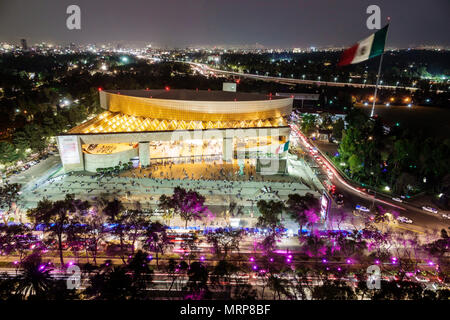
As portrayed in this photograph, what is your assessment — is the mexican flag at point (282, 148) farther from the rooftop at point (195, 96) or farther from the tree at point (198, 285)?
the tree at point (198, 285)

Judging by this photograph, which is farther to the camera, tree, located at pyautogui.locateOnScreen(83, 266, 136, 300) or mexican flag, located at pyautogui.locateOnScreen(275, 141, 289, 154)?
mexican flag, located at pyautogui.locateOnScreen(275, 141, 289, 154)

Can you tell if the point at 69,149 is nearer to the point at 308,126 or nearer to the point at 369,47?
the point at 369,47

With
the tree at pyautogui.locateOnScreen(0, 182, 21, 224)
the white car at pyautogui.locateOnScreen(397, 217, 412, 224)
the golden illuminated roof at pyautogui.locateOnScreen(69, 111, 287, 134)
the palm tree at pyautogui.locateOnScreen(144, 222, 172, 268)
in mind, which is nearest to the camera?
the palm tree at pyautogui.locateOnScreen(144, 222, 172, 268)

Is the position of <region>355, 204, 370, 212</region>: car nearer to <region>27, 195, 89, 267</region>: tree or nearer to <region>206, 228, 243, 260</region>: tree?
<region>206, 228, 243, 260</region>: tree

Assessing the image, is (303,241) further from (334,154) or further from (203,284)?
(334,154)

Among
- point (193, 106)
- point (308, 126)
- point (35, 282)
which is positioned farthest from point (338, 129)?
point (35, 282)

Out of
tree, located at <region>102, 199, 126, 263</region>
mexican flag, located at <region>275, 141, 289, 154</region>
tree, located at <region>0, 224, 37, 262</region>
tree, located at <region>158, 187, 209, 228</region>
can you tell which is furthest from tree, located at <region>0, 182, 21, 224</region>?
mexican flag, located at <region>275, 141, 289, 154</region>
